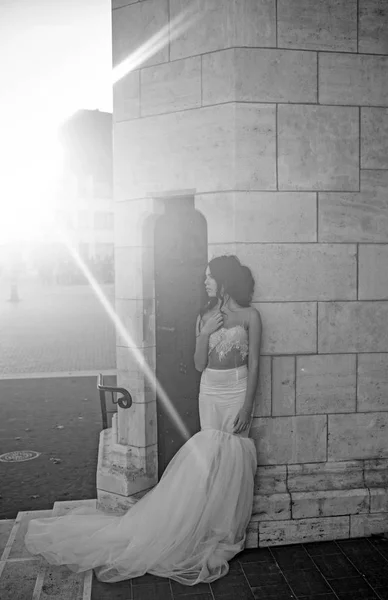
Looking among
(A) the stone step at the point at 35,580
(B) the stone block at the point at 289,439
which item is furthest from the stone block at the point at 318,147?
(A) the stone step at the point at 35,580

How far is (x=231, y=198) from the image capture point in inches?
222

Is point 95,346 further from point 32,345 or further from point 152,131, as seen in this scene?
point 152,131

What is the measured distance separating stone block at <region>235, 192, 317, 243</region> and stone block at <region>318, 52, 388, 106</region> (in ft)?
2.84

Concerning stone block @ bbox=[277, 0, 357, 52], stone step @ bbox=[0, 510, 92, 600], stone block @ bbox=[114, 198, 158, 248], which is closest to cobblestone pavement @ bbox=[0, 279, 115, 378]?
stone block @ bbox=[114, 198, 158, 248]

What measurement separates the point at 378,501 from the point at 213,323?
211 cm

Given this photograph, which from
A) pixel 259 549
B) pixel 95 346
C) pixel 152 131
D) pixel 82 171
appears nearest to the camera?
pixel 259 549

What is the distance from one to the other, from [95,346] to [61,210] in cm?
4948

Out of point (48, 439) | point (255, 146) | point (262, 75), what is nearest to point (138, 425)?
point (255, 146)

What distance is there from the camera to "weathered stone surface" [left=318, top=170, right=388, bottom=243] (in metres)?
5.73

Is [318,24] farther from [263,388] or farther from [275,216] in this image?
[263,388]

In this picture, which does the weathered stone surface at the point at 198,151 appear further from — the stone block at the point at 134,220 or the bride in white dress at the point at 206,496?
the bride in white dress at the point at 206,496

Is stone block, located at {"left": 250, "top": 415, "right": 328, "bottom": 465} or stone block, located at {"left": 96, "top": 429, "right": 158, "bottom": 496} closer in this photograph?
stone block, located at {"left": 250, "top": 415, "right": 328, "bottom": 465}

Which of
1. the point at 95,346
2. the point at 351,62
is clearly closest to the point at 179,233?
the point at 351,62

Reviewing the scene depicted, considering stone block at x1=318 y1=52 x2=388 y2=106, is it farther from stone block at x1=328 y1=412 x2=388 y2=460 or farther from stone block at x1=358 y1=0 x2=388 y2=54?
stone block at x1=328 y1=412 x2=388 y2=460
